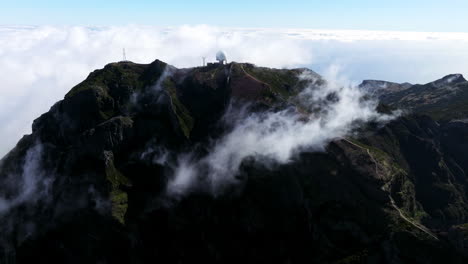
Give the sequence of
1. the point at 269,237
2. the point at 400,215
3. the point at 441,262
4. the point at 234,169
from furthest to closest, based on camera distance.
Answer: the point at 234,169 < the point at 269,237 < the point at 400,215 < the point at 441,262

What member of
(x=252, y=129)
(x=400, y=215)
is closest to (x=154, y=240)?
(x=252, y=129)

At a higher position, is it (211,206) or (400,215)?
(400,215)

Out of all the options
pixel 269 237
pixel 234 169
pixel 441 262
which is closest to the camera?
pixel 441 262

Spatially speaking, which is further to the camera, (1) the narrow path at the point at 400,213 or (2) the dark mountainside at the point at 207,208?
(2) the dark mountainside at the point at 207,208

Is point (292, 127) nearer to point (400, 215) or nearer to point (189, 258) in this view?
point (400, 215)

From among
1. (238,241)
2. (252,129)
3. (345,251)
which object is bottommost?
(238,241)

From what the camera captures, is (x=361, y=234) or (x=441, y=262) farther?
(x=361, y=234)

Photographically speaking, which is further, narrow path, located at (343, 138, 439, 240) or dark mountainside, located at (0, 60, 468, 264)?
dark mountainside, located at (0, 60, 468, 264)

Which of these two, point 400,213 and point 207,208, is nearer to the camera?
point 400,213

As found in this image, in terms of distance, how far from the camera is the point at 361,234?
502 feet

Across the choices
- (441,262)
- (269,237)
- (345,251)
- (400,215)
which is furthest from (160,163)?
(441,262)

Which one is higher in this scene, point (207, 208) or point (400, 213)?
point (400, 213)

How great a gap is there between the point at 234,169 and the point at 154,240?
57.6 m

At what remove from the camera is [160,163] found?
635 ft
